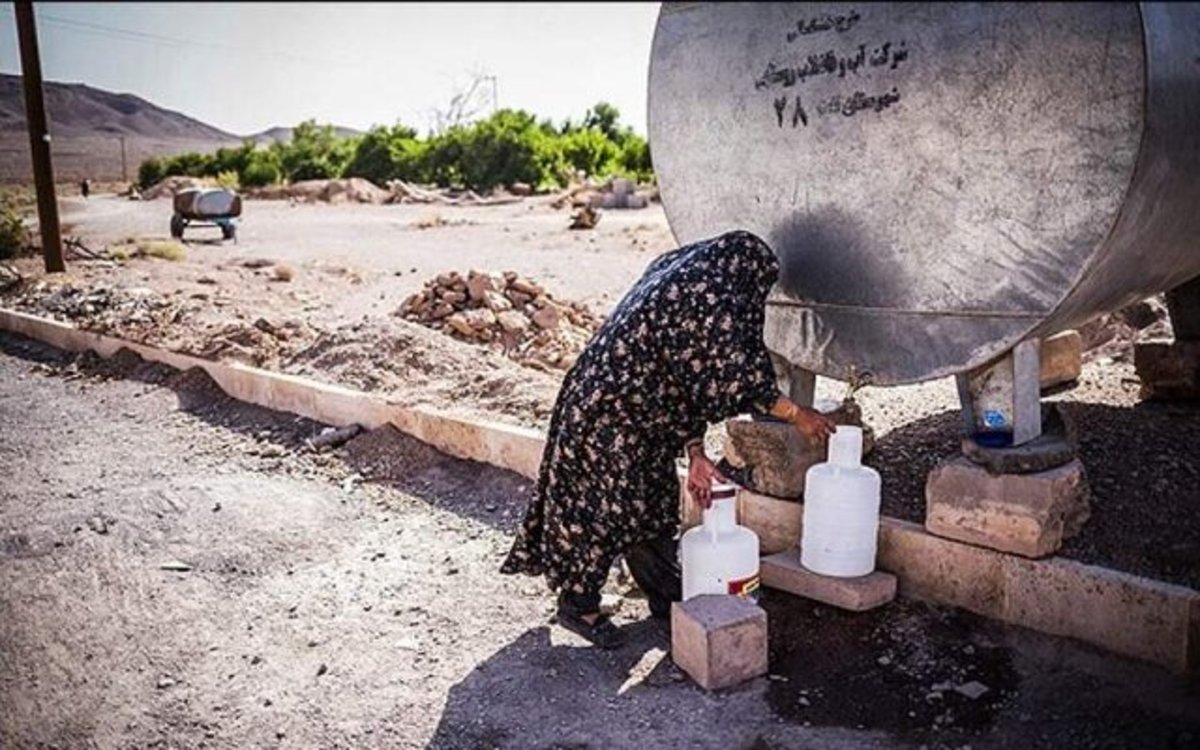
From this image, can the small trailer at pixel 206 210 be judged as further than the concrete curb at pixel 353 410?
Yes

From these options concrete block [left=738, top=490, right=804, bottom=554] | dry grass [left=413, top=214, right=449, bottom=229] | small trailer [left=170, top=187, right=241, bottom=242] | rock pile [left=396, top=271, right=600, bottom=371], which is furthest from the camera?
dry grass [left=413, top=214, right=449, bottom=229]

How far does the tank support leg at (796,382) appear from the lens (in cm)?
372

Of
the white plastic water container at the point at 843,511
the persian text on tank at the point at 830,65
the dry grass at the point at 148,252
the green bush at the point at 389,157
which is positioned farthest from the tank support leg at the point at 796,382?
the green bush at the point at 389,157

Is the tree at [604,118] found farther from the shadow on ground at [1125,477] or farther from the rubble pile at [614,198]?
the shadow on ground at [1125,477]

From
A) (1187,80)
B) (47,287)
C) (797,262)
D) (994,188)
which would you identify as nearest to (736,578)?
(797,262)

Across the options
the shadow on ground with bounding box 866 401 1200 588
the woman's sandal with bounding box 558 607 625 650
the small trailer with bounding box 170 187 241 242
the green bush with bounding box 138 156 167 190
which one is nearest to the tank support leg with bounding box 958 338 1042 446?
the shadow on ground with bounding box 866 401 1200 588

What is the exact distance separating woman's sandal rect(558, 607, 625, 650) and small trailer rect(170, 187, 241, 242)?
1332cm

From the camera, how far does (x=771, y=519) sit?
3564 millimetres

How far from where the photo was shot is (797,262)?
3.46m

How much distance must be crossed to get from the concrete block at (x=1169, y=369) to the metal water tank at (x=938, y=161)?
815 millimetres

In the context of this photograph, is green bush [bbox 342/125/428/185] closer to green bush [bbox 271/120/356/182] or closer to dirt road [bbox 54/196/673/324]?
green bush [bbox 271/120/356/182]

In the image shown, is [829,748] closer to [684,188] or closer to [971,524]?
[971,524]

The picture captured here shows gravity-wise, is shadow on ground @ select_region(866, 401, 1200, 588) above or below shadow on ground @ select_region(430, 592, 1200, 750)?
above

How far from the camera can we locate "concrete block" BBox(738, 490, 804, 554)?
3492mm
